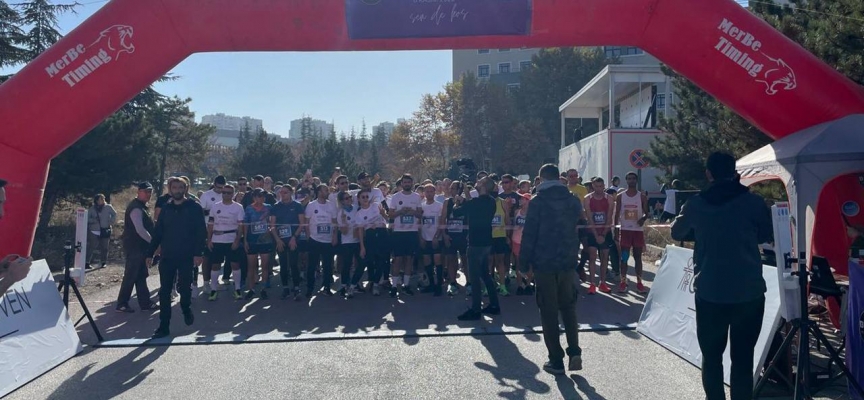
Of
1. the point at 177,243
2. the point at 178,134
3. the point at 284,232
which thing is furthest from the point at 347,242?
the point at 178,134

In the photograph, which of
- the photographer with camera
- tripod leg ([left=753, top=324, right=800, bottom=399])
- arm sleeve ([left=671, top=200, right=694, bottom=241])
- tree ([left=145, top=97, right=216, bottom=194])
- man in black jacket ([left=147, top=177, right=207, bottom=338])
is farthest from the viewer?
tree ([left=145, top=97, right=216, bottom=194])

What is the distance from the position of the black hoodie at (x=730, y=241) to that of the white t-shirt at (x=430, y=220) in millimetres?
6140

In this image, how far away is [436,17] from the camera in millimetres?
7387

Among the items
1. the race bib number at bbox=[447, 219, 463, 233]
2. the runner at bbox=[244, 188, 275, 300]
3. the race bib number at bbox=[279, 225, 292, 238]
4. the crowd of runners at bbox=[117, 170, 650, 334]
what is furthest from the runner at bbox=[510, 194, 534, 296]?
the runner at bbox=[244, 188, 275, 300]

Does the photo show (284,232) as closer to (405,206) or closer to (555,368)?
(405,206)

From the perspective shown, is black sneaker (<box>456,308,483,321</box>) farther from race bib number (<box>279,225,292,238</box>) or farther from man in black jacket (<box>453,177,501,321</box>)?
race bib number (<box>279,225,292,238</box>)

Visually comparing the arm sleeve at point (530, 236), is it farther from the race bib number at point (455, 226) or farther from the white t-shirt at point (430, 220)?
the white t-shirt at point (430, 220)

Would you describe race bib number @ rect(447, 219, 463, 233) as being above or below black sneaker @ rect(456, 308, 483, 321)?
above

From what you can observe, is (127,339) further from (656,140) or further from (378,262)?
(656,140)

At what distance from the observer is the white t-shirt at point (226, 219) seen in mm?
9891

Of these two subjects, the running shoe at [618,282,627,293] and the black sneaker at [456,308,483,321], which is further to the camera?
the running shoe at [618,282,627,293]

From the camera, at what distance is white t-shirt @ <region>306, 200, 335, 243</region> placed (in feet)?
32.9

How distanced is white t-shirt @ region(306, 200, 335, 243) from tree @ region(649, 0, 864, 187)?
750 centimetres

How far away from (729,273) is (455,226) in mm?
5929
